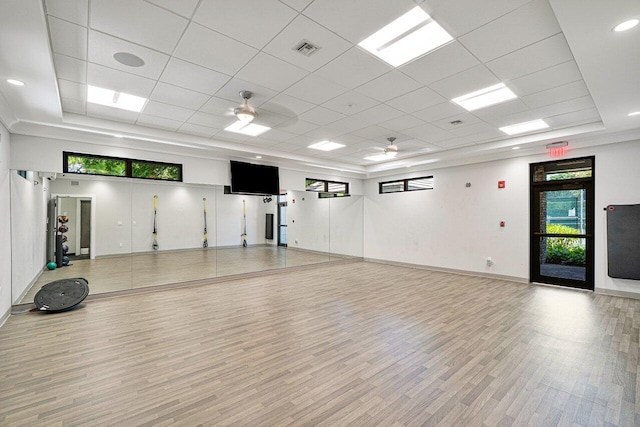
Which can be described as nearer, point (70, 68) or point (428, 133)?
point (70, 68)

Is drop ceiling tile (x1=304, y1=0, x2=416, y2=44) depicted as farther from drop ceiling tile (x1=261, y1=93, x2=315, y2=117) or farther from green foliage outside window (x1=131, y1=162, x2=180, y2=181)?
green foliage outside window (x1=131, y1=162, x2=180, y2=181)

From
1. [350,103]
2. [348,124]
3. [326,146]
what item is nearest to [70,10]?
[350,103]

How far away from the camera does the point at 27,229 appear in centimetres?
503

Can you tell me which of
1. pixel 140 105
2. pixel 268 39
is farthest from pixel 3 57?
pixel 268 39

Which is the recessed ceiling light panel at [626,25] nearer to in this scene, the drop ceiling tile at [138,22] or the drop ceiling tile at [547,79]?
the drop ceiling tile at [547,79]

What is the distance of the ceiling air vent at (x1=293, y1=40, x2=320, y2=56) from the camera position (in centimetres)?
269

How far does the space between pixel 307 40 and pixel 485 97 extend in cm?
277

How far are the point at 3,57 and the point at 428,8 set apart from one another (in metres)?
3.67

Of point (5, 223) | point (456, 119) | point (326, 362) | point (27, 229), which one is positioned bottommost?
point (326, 362)

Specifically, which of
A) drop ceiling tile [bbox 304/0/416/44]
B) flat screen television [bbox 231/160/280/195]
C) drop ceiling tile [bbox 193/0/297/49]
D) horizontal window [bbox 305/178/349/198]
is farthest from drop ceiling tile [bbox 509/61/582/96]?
horizontal window [bbox 305/178/349/198]

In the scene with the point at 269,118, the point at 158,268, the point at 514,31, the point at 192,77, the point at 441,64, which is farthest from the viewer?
the point at 158,268

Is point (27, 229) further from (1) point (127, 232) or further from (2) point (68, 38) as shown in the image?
(2) point (68, 38)

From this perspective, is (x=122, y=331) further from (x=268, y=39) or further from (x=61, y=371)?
(x=268, y=39)

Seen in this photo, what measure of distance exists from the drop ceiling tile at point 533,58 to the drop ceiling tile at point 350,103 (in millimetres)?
1507
